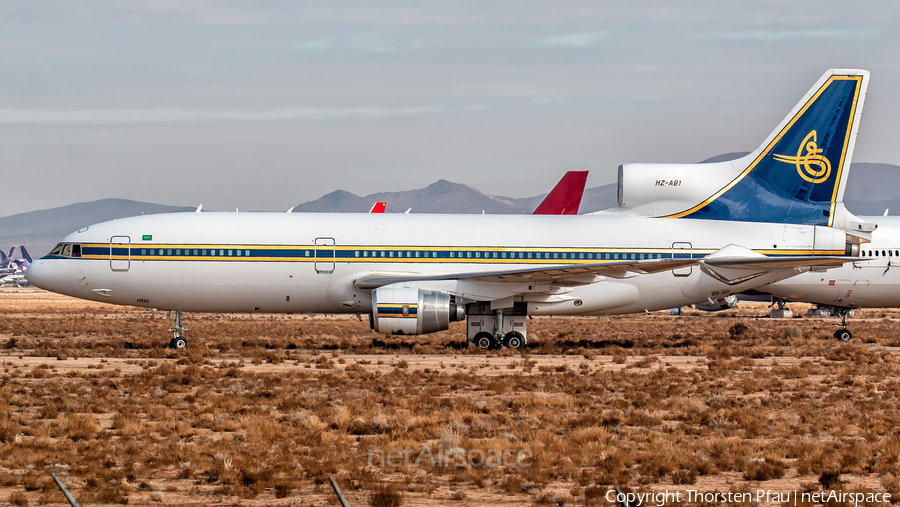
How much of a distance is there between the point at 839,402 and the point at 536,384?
6819 mm

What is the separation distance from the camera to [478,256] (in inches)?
1231

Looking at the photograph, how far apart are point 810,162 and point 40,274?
91.4 ft

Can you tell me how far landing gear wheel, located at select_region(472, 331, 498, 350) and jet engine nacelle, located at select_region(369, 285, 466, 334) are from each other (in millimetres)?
2783

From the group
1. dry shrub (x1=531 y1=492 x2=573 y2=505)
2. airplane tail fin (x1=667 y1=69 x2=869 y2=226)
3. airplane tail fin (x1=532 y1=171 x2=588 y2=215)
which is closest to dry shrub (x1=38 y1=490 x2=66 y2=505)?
dry shrub (x1=531 y1=492 x2=573 y2=505)

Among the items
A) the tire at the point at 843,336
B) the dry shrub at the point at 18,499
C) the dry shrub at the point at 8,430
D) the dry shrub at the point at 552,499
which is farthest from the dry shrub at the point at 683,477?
the tire at the point at 843,336

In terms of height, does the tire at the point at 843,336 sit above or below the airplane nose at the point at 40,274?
below

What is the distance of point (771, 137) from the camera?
33.1 m

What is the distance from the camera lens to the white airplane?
30625 mm

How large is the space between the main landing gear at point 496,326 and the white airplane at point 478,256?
0.05 m

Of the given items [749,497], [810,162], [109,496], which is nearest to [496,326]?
[810,162]

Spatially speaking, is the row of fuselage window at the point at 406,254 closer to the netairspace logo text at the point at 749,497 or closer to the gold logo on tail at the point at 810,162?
the gold logo on tail at the point at 810,162

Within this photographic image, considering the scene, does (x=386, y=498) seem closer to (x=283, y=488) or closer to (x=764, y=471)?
(x=283, y=488)

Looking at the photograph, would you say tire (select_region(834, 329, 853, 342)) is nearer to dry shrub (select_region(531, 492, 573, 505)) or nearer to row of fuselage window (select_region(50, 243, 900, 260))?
row of fuselage window (select_region(50, 243, 900, 260))

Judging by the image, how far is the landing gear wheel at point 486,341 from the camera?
31719 mm
